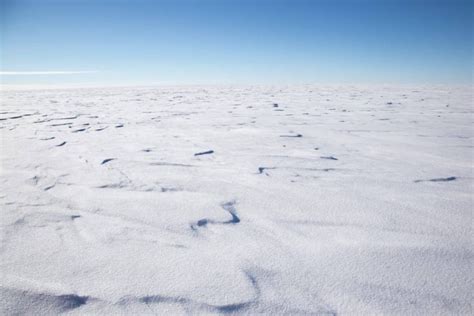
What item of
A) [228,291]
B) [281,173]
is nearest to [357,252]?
[228,291]

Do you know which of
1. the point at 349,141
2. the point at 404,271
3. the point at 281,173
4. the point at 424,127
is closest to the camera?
the point at 404,271

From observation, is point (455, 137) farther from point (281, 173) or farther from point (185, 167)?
point (185, 167)

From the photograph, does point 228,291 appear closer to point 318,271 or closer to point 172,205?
point 318,271

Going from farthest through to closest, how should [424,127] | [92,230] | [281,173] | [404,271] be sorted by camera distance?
[424,127], [281,173], [92,230], [404,271]

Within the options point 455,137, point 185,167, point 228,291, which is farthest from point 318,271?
point 455,137

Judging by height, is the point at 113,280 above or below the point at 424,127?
below

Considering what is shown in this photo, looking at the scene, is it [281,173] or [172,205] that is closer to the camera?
[172,205]
